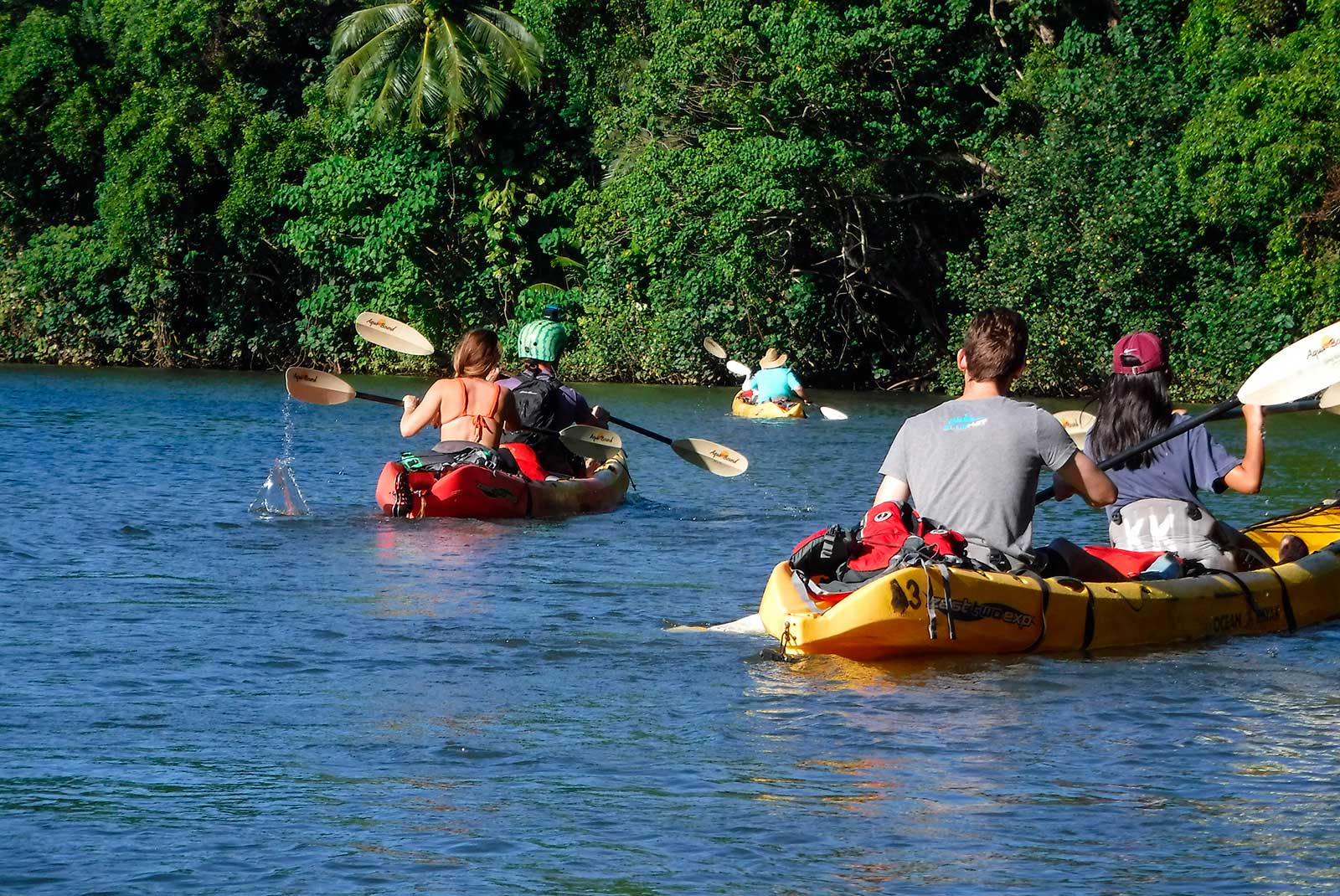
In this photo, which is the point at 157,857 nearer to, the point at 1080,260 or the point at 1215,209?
the point at 1215,209

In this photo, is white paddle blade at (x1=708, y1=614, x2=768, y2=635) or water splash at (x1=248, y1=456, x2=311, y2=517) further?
water splash at (x1=248, y1=456, x2=311, y2=517)

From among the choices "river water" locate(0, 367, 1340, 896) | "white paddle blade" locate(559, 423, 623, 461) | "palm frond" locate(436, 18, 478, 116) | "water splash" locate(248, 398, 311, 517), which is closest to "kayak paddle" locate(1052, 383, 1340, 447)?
"river water" locate(0, 367, 1340, 896)

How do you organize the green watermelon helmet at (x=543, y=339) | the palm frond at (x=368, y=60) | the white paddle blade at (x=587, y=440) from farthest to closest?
the palm frond at (x=368, y=60) → the green watermelon helmet at (x=543, y=339) → the white paddle blade at (x=587, y=440)

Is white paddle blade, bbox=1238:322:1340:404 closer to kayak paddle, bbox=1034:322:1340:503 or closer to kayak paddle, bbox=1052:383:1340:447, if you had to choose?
kayak paddle, bbox=1034:322:1340:503

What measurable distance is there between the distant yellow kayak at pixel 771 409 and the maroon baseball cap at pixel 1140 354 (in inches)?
604

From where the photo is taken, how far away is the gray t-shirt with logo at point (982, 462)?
666 cm

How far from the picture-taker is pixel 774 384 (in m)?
23.5

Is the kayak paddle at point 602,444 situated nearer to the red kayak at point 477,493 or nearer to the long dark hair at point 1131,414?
the red kayak at point 477,493

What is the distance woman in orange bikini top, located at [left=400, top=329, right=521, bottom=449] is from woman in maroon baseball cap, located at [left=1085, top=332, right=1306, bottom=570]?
4.84 m

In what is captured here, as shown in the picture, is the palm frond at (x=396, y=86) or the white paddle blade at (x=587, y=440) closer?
the white paddle blade at (x=587, y=440)

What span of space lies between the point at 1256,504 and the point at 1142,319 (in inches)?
559

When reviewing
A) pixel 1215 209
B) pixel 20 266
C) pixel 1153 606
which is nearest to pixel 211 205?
pixel 20 266

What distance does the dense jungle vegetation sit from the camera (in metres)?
25.8

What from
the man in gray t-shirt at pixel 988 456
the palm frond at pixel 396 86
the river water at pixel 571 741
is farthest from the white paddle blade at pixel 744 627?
the palm frond at pixel 396 86
